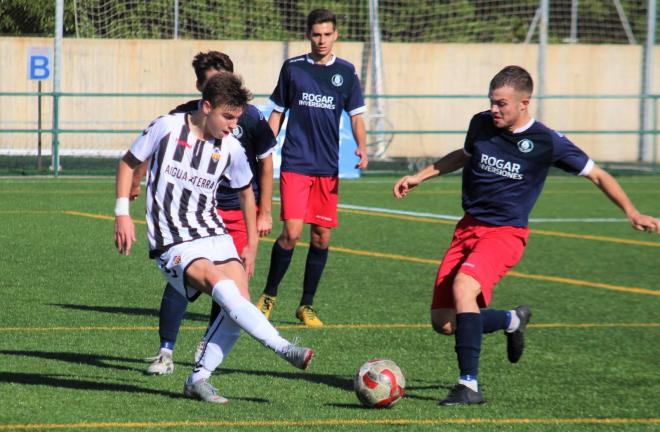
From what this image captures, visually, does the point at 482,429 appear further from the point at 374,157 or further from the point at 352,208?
the point at 374,157

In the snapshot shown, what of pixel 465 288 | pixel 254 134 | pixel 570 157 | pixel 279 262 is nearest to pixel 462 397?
pixel 465 288

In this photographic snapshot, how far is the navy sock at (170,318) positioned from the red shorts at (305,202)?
2197mm

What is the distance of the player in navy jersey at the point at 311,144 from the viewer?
31.0 feet

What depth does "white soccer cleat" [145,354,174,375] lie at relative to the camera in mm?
7096

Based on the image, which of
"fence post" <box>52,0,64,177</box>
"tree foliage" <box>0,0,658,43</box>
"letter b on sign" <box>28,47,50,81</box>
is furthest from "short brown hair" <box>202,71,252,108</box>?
"tree foliage" <box>0,0,658,43</box>

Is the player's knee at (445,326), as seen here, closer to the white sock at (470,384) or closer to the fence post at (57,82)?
the white sock at (470,384)

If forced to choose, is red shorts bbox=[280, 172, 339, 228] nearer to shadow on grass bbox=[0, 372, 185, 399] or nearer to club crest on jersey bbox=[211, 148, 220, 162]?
shadow on grass bbox=[0, 372, 185, 399]

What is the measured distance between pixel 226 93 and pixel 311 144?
333cm

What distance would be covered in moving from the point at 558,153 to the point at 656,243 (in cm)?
815

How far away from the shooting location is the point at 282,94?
9633mm

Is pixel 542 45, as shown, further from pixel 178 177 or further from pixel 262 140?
pixel 178 177

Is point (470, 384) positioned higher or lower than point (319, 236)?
lower

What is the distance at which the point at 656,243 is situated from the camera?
48.5 ft

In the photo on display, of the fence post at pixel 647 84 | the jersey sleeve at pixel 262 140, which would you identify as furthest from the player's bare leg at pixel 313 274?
the fence post at pixel 647 84
